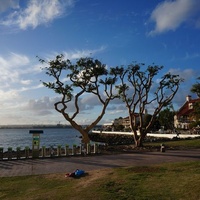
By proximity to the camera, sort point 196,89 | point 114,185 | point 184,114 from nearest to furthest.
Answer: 1. point 114,185
2. point 196,89
3. point 184,114

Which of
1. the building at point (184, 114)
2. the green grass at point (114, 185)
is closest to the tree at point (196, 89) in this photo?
the green grass at point (114, 185)

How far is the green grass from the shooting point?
995 centimetres

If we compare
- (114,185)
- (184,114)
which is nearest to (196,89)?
(114,185)

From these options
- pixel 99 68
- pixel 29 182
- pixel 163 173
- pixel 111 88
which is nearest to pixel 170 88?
pixel 111 88

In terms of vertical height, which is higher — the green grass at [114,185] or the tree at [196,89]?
the tree at [196,89]

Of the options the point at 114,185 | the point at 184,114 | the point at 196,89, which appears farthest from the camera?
the point at 184,114

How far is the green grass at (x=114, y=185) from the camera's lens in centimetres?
995

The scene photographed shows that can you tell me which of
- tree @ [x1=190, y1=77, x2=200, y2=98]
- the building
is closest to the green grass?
tree @ [x1=190, y1=77, x2=200, y2=98]

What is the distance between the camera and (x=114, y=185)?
11.5m

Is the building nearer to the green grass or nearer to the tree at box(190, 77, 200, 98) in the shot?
the tree at box(190, 77, 200, 98)

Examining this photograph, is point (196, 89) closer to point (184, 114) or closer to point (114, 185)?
point (114, 185)

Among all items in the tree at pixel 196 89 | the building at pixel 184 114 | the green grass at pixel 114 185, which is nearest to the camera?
the green grass at pixel 114 185

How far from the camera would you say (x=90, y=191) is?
1073 cm

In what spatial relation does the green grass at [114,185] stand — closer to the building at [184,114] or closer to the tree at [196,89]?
the tree at [196,89]
